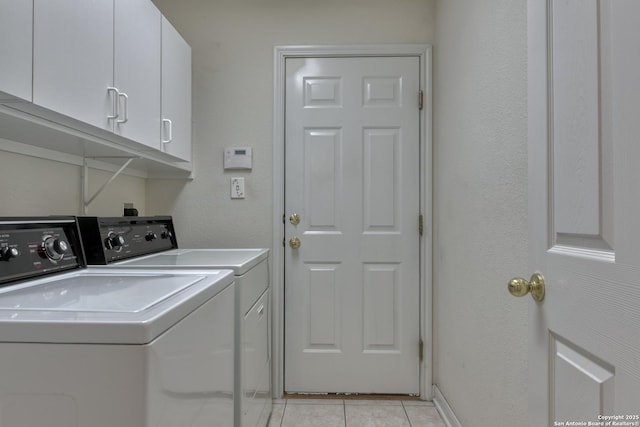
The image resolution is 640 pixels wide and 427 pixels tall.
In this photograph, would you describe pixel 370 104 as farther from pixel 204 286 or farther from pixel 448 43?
pixel 204 286

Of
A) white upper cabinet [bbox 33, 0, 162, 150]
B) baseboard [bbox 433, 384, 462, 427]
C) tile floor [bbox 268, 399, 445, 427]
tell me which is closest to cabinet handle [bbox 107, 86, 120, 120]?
white upper cabinet [bbox 33, 0, 162, 150]

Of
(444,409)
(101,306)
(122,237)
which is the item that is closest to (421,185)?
(444,409)

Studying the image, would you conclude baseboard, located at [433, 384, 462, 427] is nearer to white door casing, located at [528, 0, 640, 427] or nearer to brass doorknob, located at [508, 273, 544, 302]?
white door casing, located at [528, 0, 640, 427]

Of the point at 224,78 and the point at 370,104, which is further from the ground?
the point at 224,78

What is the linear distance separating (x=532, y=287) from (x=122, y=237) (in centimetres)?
152

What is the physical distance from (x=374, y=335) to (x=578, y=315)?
1.58 m

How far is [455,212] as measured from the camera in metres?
1.85

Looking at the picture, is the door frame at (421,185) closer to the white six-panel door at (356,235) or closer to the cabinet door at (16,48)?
the white six-panel door at (356,235)

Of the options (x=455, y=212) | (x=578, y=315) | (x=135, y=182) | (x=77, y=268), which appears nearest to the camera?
(x=578, y=315)

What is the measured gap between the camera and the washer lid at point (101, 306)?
64 centimetres

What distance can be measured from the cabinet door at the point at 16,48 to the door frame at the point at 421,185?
1391 mm

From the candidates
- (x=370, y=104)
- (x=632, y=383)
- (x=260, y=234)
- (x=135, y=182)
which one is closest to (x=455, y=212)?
(x=370, y=104)

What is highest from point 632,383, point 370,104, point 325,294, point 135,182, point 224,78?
point 224,78

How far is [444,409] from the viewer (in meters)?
1.97
